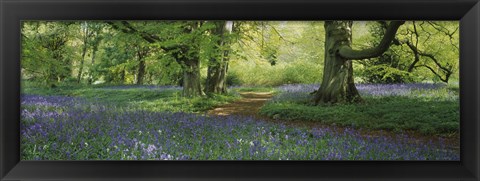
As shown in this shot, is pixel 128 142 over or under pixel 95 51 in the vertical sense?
under

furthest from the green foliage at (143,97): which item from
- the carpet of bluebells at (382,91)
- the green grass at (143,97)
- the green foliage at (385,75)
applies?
A: the green foliage at (385,75)

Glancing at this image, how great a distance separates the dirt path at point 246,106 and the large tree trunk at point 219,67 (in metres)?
0.17

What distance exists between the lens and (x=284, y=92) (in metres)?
4.21

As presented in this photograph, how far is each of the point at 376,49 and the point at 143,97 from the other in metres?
2.24

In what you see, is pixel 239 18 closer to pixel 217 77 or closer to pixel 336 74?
pixel 217 77

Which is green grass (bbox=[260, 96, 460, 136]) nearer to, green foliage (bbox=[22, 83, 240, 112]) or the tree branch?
the tree branch

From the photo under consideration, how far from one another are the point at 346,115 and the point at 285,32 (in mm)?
984

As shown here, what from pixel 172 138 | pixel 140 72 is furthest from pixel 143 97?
pixel 172 138

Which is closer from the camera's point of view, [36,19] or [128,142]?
[36,19]

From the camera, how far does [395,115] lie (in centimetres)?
409

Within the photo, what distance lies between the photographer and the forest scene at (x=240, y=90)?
3.94 m
